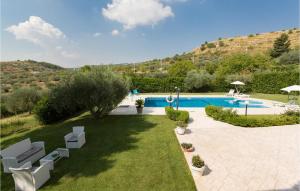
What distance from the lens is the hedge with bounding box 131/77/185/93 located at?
26953 millimetres

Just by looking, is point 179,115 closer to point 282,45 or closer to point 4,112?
point 4,112

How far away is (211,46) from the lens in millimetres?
73625

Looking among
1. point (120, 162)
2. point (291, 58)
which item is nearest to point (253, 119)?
point (120, 162)

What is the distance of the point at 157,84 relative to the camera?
27.2m

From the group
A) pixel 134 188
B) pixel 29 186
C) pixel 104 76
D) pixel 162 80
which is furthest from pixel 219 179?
pixel 162 80

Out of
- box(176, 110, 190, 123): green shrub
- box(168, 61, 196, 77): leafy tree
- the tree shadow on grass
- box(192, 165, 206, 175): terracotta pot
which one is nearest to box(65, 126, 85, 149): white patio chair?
the tree shadow on grass

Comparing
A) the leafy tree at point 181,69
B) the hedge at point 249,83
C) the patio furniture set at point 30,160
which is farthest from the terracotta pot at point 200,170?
the leafy tree at point 181,69

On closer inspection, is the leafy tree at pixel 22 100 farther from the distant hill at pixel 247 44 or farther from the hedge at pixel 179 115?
the distant hill at pixel 247 44

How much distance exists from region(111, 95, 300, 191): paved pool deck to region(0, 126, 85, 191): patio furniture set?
4324 millimetres

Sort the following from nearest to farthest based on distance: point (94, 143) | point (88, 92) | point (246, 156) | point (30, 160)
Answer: point (30, 160), point (246, 156), point (94, 143), point (88, 92)

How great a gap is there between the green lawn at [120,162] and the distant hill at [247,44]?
203 feet

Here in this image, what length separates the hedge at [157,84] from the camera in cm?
2695

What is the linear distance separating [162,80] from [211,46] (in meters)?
54.6

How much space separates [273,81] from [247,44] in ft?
166
